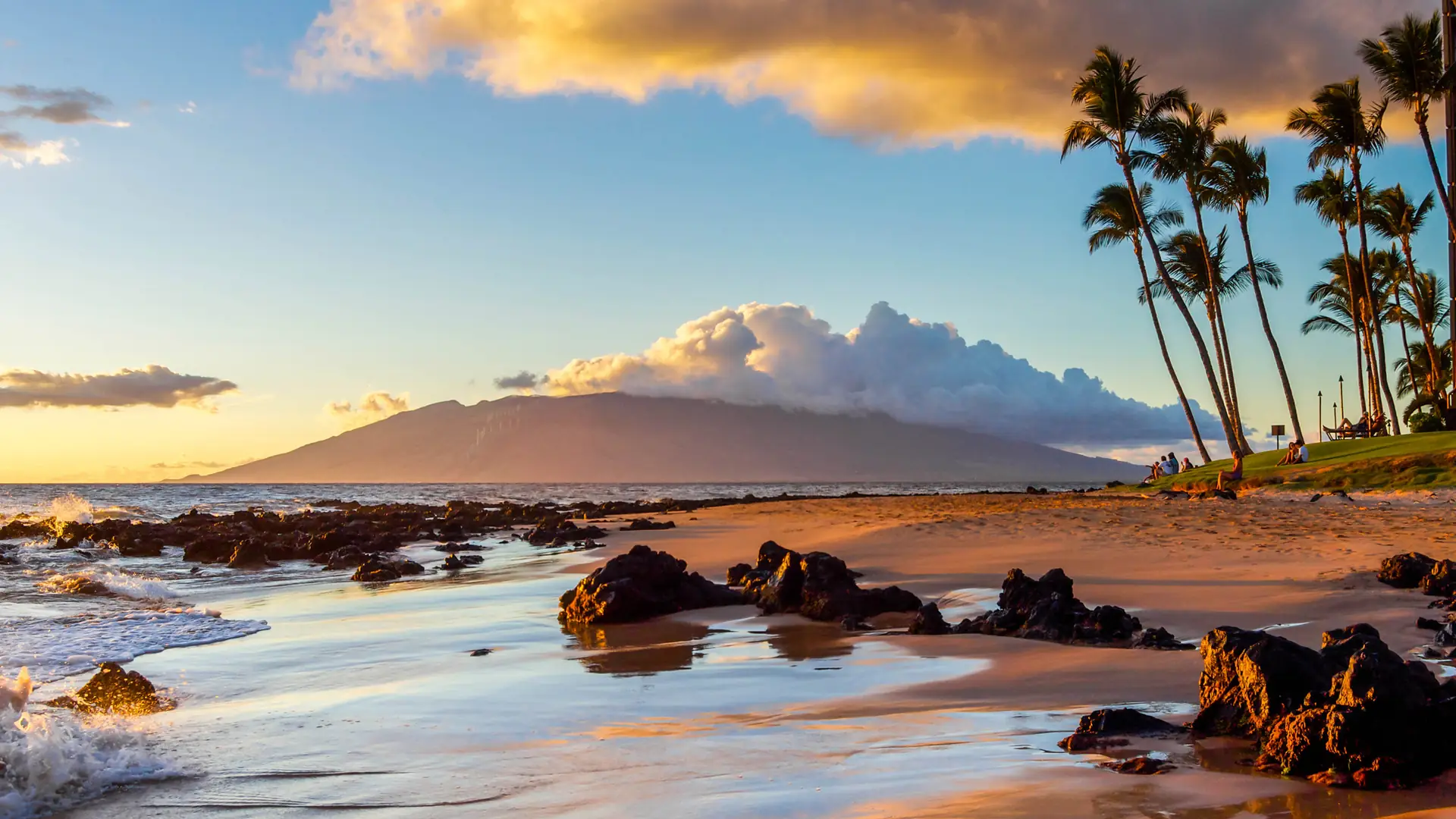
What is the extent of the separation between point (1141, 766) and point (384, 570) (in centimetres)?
1625

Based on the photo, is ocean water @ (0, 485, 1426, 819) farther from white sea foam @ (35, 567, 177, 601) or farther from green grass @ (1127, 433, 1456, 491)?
green grass @ (1127, 433, 1456, 491)

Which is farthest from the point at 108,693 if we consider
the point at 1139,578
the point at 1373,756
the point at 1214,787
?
the point at 1139,578

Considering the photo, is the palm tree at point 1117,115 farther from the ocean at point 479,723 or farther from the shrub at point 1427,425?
the ocean at point 479,723

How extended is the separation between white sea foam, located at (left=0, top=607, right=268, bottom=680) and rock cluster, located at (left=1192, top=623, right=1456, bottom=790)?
1004cm

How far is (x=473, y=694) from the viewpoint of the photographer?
7.77m

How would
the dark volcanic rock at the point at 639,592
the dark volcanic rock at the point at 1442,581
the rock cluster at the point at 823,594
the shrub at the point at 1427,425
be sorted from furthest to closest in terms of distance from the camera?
the shrub at the point at 1427,425 → the dark volcanic rock at the point at 639,592 → the rock cluster at the point at 823,594 → the dark volcanic rock at the point at 1442,581

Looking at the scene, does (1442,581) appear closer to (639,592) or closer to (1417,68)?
(639,592)

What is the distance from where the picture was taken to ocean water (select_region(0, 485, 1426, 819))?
4984 mm

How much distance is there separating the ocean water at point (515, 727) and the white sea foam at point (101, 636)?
0.06 metres

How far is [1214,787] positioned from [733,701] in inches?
140

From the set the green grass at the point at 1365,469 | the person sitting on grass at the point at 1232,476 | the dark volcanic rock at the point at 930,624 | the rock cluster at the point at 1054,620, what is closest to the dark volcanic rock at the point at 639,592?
the dark volcanic rock at the point at 930,624

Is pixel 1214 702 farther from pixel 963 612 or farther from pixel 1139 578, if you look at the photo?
pixel 1139 578

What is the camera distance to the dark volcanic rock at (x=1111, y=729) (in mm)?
5293

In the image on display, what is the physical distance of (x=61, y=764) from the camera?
581 cm
